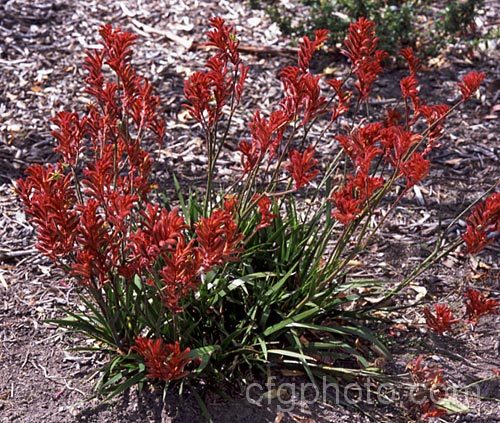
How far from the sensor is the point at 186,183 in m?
5.16

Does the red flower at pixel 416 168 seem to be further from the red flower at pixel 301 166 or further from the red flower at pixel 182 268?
the red flower at pixel 182 268

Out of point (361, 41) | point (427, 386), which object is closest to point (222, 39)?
point (361, 41)

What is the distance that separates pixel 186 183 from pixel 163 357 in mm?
2236

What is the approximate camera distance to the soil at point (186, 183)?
3594mm

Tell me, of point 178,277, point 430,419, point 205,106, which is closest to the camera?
point 178,277

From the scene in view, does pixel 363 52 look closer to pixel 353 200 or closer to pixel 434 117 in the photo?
pixel 434 117

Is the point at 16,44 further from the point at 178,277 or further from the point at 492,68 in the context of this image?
the point at 178,277

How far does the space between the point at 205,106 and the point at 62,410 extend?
59.4 inches

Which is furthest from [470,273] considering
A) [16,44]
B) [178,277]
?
[16,44]

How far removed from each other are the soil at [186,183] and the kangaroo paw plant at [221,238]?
165 millimetres

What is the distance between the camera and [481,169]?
536cm

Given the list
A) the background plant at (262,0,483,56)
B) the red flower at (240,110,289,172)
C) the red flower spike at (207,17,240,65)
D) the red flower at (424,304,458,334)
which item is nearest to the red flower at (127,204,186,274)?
the red flower at (240,110,289,172)

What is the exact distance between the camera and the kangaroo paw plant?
290 centimetres

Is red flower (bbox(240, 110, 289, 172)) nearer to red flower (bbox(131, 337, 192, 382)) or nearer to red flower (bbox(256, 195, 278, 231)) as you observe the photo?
red flower (bbox(256, 195, 278, 231))
